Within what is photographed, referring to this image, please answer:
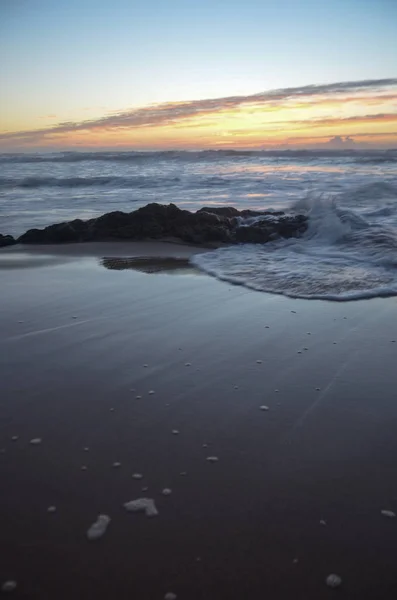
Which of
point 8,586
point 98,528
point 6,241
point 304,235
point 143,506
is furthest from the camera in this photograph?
point 304,235

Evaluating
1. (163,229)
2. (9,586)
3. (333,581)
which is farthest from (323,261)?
(9,586)

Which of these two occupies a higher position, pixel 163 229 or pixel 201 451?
pixel 163 229

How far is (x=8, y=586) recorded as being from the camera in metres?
1.61

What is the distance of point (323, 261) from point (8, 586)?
5.56 metres

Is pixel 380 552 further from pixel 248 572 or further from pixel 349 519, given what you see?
pixel 248 572

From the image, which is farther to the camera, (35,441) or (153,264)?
(153,264)

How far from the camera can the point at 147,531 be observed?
6.06 ft

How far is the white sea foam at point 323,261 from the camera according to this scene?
511 centimetres

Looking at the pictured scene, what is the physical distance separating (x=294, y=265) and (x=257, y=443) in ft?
13.5

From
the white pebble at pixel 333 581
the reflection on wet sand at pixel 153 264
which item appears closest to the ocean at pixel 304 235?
the reflection on wet sand at pixel 153 264

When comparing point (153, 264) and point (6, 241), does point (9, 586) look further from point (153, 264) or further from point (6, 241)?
point (6, 241)

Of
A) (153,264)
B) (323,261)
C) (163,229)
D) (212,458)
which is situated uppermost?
(163,229)

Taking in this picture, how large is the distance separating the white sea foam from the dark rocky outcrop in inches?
15.2

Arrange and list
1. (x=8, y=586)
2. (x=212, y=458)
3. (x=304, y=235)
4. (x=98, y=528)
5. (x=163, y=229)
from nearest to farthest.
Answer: (x=8, y=586) → (x=98, y=528) → (x=212, y=458) → (x=163, y=229) → (x=304, y=235)
